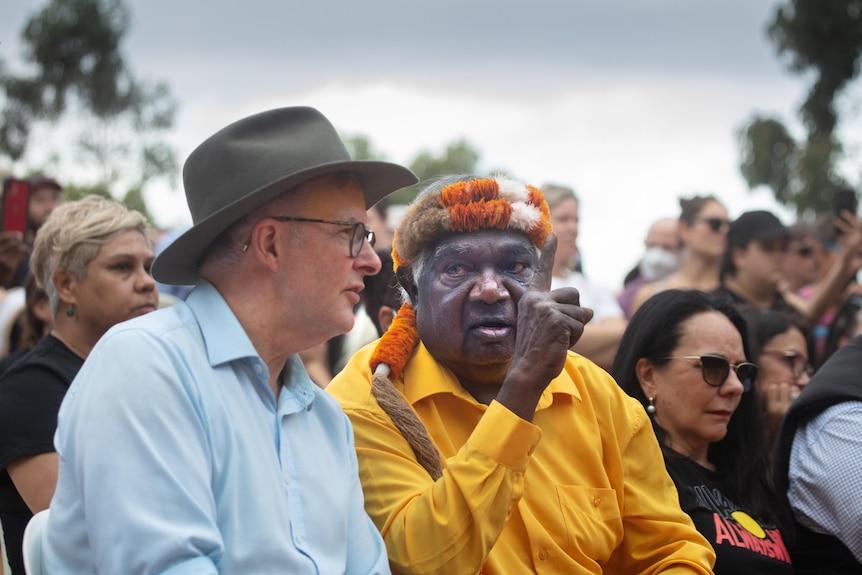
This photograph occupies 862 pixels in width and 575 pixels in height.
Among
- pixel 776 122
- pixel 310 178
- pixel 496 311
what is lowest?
pixel 776 122

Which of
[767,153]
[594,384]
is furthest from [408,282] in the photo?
[767,153]

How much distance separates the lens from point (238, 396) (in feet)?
8.74

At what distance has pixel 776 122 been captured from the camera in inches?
1345

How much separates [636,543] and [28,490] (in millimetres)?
2111

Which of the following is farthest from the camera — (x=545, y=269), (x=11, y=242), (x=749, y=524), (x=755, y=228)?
(x=755, y=228)

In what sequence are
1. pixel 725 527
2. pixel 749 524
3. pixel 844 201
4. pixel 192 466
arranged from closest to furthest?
pixel 192 466
pixel 725 527
pixel 749 524
pixel 844 201

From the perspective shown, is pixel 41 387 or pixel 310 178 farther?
pixel 41 387

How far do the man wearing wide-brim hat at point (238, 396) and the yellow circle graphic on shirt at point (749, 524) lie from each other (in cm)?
177

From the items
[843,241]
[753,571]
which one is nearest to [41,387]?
[753,571]

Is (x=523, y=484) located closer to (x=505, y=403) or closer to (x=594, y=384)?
(x=505, y=403)

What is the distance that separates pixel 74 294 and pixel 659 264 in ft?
16.9

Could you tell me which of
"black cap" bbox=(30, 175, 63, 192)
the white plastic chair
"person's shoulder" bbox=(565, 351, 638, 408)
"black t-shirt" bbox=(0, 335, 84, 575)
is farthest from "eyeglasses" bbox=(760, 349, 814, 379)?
"black cap" bbox=(30, 175, 63, 192)

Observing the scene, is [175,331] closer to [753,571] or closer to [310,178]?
[310,178]

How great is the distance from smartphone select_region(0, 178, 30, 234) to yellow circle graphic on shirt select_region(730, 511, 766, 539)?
166 inches
